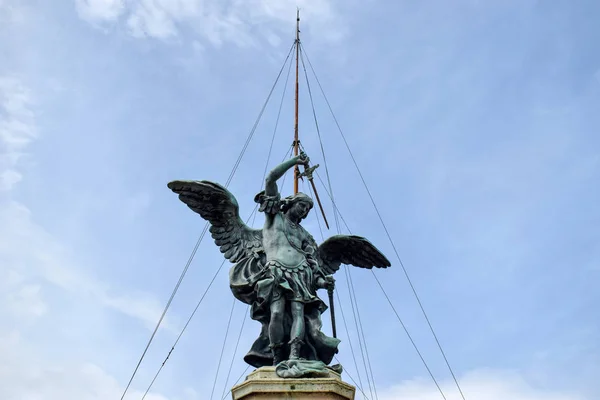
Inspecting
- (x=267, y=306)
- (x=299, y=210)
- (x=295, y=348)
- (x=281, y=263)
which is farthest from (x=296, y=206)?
(x=295, y=348)

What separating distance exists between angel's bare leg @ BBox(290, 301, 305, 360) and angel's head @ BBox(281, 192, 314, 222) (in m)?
1.58

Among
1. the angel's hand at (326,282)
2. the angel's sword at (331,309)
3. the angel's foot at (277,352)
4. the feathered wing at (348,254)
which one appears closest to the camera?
the angel's foot at (277,352)

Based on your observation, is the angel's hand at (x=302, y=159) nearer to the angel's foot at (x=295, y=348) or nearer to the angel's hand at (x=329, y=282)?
the angel's hand at (x=329, y=282)

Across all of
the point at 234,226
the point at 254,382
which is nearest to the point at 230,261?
the point at 234,226

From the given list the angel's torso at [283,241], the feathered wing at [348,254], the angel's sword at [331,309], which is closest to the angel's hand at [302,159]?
the angel's torso at [283,241]

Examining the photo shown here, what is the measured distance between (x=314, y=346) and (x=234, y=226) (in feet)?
7.99

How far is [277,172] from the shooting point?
11.5 metres

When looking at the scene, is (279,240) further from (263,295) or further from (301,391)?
(301,391)

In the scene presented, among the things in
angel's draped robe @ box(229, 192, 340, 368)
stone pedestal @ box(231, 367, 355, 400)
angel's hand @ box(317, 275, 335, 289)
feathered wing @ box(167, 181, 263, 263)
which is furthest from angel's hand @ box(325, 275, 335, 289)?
stone pedestal @ box(231, 367, 355, 400)

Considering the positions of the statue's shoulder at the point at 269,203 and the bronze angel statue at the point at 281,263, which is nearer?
the bronze angel statue at the point at 281,263

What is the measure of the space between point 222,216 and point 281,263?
1.47 meters

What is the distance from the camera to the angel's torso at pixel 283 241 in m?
11.6

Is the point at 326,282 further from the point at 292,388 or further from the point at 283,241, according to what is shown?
the point at 292,388

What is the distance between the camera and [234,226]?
12320mm
